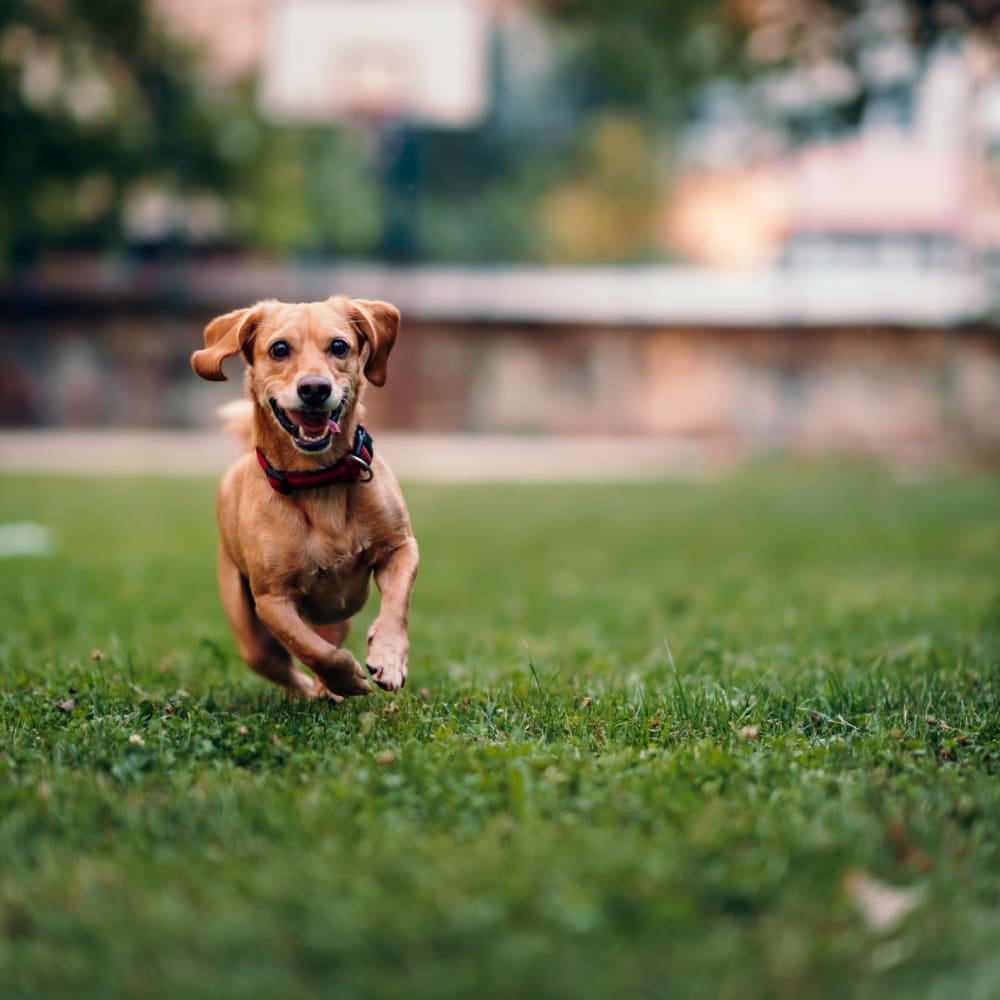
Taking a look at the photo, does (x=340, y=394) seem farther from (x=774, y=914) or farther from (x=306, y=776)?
(x=774, y=914)

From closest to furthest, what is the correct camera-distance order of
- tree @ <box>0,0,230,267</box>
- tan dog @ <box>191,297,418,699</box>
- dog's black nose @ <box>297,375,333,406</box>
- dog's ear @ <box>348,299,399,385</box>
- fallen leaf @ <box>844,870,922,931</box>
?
fallen leaf @ <box>844,870,922,931</box>
dog's black nose @ <box>297,375,333,406</box>
tan dog @ <box>191,297,418,699</box>
dog's ear @ <box>348,299,399,385</box>
tree @ <box>0,0,230,267</box>

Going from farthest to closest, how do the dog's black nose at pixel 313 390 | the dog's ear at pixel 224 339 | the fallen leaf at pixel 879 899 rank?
the dog's ear at pixel 224 339
the dog's black nose at pixel 313 390
the fallen leaf at pixel 879 899

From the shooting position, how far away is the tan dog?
3.96 m

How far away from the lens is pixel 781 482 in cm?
1995

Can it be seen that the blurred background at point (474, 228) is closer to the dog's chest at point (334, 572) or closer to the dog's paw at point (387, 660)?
the dog's chest at point (334, 572)

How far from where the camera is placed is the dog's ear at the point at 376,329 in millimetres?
4289

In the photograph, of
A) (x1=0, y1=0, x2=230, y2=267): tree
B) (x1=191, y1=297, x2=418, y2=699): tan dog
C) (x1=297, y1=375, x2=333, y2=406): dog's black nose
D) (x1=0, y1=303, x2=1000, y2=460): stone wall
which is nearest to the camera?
(x1=297, y1=375, x2=333, y2=406): dog's black nose

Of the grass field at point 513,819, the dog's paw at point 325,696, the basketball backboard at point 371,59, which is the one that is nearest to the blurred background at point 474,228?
the basketball backboard at point 371,59

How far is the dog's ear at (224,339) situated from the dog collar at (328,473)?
33cm

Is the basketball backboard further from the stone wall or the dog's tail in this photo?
the dog's tail

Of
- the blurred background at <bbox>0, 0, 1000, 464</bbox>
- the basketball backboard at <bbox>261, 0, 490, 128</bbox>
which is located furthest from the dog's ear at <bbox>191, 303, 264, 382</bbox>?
the basketball backboard at <bbox>261, 0, 490, 128</bbox>

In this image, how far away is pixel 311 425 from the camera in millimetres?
3949

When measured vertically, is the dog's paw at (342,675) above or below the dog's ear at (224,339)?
below

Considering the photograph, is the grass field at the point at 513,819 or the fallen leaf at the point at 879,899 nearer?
the grass field at the point at 513,819
